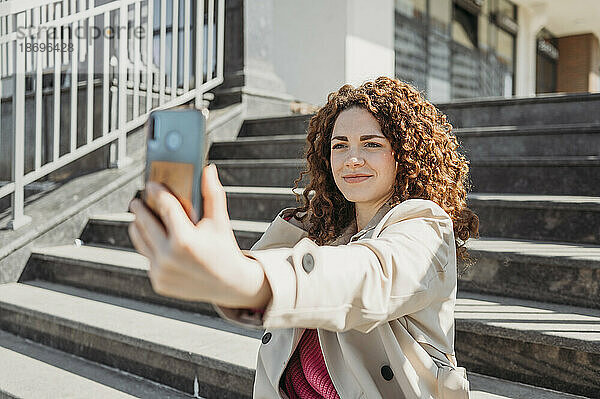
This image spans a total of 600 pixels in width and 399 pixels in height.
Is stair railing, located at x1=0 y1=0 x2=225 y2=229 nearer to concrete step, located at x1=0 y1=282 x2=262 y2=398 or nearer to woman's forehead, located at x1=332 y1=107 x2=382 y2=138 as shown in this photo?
concrete step, located at x1=0 y1=282 x2=262 y2=398

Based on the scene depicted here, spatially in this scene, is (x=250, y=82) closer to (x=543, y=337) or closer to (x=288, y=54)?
(x=288, y=54)

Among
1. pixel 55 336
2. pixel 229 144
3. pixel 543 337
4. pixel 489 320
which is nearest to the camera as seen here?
pixel 543 337

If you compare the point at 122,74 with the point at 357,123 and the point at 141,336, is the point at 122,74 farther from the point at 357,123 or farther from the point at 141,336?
the point at 357,123

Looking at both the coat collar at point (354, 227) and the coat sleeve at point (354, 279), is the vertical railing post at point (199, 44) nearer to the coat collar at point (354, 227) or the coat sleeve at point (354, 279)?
the coat collar at point (354, 227)

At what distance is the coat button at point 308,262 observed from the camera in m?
0.68

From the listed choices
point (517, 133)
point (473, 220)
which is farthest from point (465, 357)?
point (517, 133)

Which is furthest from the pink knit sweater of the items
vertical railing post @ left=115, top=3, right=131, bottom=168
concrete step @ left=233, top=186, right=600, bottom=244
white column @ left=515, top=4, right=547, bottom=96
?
white column @ left=515, top=4, right=547, bottom=96

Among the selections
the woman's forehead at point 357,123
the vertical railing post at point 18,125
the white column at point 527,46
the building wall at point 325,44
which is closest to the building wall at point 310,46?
the building wall at point 325,44

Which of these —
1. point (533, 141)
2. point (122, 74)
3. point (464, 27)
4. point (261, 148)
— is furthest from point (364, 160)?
point (464, 27)

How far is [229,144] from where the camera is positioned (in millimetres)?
3588

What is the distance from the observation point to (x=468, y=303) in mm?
1835

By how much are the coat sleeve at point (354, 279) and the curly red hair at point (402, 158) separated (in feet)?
0.78

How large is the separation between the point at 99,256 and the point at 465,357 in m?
1.77

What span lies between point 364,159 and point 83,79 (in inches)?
139
